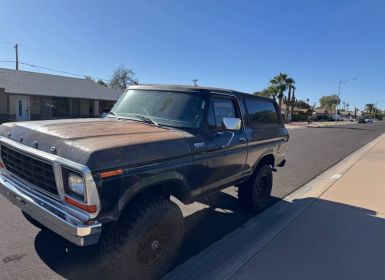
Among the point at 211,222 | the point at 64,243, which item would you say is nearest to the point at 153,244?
the point at 64,243

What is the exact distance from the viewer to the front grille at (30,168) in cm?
303

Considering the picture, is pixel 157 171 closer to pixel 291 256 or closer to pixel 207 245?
pixel 207 245

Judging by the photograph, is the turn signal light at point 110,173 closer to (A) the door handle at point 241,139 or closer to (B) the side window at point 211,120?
(B) the side window at point 211,120

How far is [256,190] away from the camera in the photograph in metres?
5.57

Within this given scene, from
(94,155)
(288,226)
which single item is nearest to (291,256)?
(288,226)

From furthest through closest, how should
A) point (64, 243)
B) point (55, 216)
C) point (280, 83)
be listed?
1. point (280, 83)
2. point (64, 243)
3. point (55, 216)

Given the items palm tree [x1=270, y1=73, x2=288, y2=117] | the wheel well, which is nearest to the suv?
the wheel well

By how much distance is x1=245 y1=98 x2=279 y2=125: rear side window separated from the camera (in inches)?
208

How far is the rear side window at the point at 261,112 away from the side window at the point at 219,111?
57 cm

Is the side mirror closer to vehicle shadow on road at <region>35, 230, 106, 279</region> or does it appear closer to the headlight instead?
the headlight

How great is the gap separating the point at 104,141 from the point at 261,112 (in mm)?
3377

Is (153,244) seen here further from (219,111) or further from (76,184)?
(219,111)

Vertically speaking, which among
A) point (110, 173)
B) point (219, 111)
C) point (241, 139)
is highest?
point (219, 111)

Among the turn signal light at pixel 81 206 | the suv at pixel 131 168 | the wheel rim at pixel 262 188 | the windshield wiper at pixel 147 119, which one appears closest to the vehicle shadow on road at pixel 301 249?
the wheel rim at pixel 262 188
